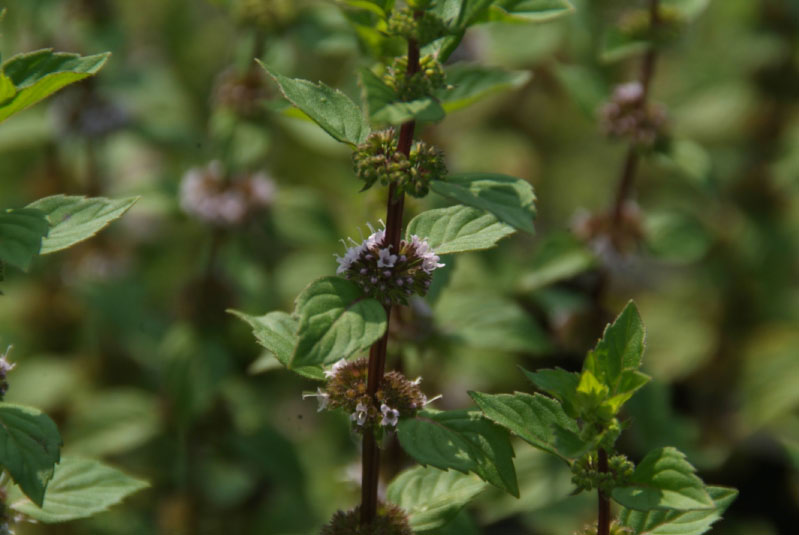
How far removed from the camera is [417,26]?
1.54m

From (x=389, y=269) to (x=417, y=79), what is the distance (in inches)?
13.8

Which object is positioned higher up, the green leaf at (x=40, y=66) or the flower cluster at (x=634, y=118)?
the green leaf at (x=40, y=66)

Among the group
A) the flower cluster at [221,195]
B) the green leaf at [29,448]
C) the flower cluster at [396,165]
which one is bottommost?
the green leaf at [29,448]

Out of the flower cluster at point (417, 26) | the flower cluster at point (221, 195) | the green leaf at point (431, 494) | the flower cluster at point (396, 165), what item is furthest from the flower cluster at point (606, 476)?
the flower cluster at point (221, 195)

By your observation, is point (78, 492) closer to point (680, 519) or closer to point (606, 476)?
point (606, 476)

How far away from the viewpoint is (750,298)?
395cm

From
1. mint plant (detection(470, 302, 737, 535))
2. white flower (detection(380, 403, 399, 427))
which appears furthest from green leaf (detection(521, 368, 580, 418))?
white flower (detection(380, 403, 399, 427))

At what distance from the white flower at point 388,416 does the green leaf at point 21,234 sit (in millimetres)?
676

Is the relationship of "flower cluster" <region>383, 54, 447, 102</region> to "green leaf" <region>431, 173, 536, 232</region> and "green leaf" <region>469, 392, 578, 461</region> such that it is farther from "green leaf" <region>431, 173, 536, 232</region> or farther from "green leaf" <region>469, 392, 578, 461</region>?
"green leaf" <region>469, 392, 578, 461</region>

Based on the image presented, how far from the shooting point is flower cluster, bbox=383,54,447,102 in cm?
157

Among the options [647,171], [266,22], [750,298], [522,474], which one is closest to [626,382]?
[522,474]

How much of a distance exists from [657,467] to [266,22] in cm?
203

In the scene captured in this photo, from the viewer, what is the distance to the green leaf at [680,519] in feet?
5.43

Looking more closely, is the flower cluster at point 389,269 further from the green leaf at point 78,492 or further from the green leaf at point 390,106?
the green leaf at point 78,492
